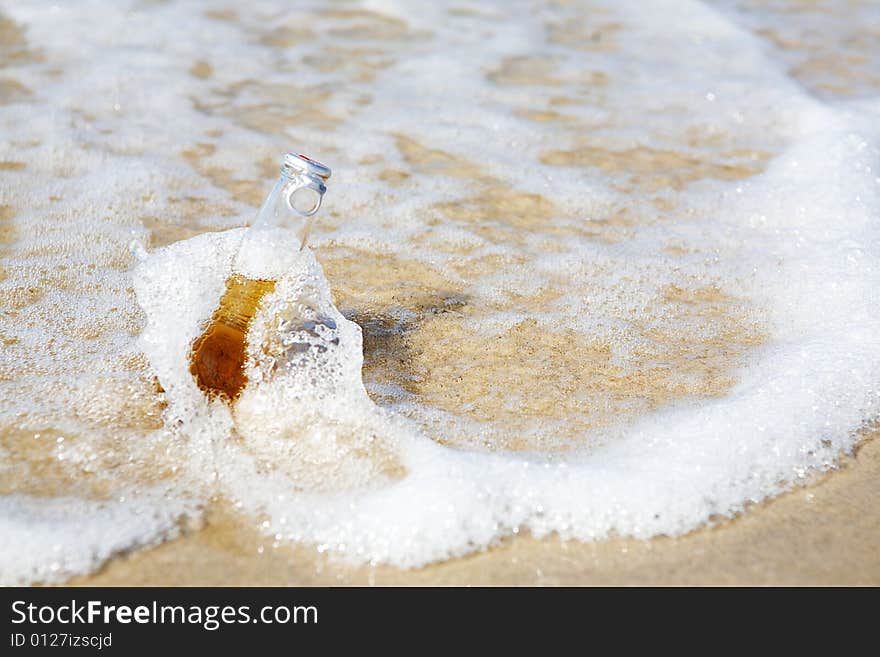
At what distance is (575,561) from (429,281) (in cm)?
103

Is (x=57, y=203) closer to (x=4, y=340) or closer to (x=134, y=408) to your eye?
(x=4, y=340)

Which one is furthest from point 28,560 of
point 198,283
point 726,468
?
point 726,468

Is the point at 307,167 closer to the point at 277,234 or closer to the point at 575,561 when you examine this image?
the point at 277,234

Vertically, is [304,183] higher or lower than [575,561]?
higher

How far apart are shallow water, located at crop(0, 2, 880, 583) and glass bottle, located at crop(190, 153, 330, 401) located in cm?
3

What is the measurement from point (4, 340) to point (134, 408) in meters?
0.40

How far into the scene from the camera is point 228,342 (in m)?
1.67

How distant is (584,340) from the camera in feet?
6.74

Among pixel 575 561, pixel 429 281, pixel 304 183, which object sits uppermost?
pixel 304 183

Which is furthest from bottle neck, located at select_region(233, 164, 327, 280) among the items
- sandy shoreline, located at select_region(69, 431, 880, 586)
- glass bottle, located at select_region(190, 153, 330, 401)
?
sandy shoreline, located at select_region(69, 431, 880, 586)

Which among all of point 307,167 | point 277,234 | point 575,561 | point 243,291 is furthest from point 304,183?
point 575,561

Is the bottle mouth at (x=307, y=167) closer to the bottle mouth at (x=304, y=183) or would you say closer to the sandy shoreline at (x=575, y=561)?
the bottle mouth at (x=304, y=183)

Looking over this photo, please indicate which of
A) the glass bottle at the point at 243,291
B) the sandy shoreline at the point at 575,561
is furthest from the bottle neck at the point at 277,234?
the sandy shoreline at the point at 575,561

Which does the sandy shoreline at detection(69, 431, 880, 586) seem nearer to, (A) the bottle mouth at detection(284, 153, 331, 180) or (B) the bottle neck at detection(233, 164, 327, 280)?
(B) the bottle neck at detection(233, 164, 327, 280)
